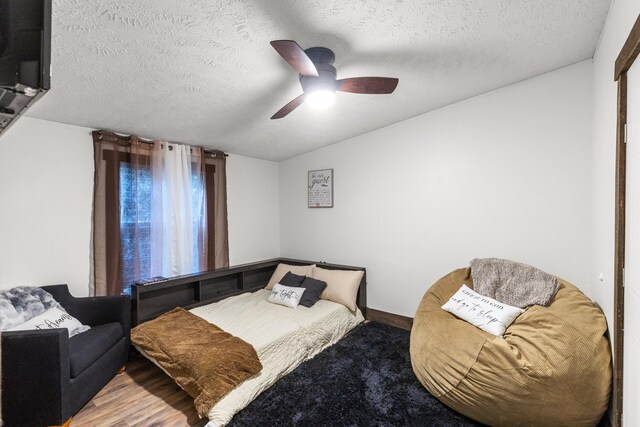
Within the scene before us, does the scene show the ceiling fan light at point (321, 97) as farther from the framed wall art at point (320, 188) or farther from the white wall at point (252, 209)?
the white wall at point (252, 209)

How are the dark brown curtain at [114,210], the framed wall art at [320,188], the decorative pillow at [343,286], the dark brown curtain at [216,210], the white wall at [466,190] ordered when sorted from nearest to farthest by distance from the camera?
the white wall at [466,190] < the dark brown curtain at [114,210] < the decorative pillow at [343,286] < the dark brown curtain at [216,210] < the framed wall art at [320,188]

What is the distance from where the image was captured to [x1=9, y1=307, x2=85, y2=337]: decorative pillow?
1.96 meters

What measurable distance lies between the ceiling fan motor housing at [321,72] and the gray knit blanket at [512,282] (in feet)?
6.33

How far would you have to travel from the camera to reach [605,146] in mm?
1790

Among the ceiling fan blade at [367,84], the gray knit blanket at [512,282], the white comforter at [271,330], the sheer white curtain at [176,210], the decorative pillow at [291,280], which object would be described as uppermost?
the ceiling fan blade at [367,84]

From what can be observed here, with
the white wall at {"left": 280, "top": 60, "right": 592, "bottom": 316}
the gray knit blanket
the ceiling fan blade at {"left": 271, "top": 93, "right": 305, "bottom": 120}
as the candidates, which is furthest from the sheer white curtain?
the gray knit blanket

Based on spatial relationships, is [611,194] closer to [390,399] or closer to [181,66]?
[390,399]

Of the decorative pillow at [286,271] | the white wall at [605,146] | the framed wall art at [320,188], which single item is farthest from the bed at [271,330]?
the white wall at [605,146]

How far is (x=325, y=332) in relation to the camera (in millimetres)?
2746

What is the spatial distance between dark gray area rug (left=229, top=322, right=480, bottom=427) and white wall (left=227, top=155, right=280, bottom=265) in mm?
2011

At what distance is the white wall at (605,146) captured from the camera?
1538 millimetres

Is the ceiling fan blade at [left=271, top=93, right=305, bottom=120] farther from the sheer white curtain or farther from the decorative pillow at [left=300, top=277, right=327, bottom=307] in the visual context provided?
the decorative pillow at [left=300, top=277, right=327, bottom=307]

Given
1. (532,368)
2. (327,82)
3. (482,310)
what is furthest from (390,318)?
(327,82)

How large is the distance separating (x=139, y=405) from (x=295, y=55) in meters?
2.55
